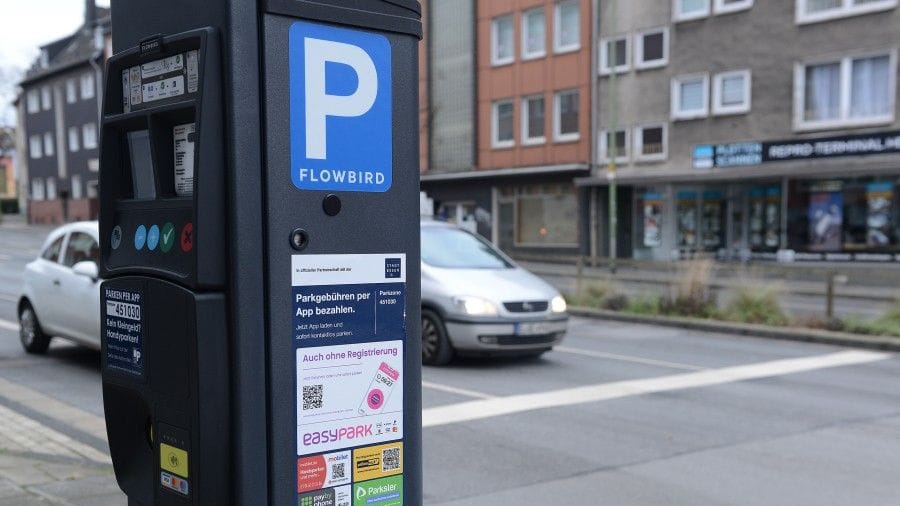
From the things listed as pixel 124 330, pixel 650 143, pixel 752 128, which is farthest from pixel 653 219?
pixel 124 330

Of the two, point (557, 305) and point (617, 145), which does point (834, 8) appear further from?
point (557, 305)

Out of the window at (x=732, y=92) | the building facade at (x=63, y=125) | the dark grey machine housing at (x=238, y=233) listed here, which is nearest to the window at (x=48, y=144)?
the building facade at (x=63, y=125)

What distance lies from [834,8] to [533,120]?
12.6m

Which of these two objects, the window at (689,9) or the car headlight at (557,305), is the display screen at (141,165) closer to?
the car headlight at (557,305)

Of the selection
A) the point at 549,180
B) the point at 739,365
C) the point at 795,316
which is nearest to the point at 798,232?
the point at 549,180

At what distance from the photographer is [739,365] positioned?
11070 mm

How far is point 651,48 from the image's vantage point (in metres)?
31.5

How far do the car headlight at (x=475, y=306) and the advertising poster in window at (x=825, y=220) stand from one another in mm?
20754

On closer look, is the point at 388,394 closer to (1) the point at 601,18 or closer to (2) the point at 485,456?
(2) the point at 485,456

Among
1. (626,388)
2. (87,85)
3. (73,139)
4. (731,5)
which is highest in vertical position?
(87,85)

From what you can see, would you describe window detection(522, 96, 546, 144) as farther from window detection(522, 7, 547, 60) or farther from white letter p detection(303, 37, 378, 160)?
white letter p detection(303, 37, 378, 160)

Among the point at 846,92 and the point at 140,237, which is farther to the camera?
the point at 846,92

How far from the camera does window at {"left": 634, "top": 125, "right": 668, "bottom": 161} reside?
3122 cm

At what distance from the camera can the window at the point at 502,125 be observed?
36906 millimetres
